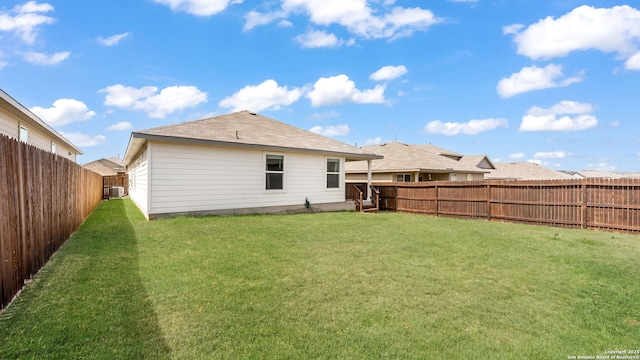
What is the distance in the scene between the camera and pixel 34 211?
446 centimetres

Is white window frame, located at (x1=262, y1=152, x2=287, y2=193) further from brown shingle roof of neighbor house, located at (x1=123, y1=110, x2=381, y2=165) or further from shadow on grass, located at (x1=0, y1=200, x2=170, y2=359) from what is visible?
shadow on grass, located at (x1=0, y1=200, x2=170, y2=359)

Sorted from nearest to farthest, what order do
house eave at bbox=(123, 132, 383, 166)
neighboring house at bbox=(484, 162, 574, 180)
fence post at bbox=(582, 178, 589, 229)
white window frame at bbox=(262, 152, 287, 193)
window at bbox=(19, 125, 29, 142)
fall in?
house eave at bbox=(123, 132, 383, 166), window at bbox=(19, 125, 29, 142), fence post at bbox=(582, 178, 589, 229), white window frame at bbox=(262, 152, 287, 193), neighboring house at bbox=(484, 162, 574, 180)

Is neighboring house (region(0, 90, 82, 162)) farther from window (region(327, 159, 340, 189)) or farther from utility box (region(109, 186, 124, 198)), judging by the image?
window (region(327, 159, 340, 189))

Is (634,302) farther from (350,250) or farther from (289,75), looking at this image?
(289,75)

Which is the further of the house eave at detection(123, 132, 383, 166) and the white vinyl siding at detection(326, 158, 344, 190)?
the white vinyl siding at detection(326, 158, 344, 190)

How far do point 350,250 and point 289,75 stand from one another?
1471cm

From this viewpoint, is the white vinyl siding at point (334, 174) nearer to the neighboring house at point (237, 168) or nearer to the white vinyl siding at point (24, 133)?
the neighboring house at point (237, 168)

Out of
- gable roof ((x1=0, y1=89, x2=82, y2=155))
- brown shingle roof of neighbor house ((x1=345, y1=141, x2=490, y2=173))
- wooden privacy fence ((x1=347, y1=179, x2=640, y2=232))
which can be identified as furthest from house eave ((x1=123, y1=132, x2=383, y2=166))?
brown shingle roof of neighbor house ((x1=345, y1=141, x2=490, y2=173))

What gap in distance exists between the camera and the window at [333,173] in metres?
14.3

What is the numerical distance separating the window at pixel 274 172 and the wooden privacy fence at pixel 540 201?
656 cm

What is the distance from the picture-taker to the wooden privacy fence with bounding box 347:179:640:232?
30.5ft

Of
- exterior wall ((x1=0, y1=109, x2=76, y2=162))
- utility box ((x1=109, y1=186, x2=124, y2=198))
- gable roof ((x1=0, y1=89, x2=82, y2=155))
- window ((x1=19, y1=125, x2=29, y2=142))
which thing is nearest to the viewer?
gable roof ((x1=0, y1=89, x2=82, y2=155))

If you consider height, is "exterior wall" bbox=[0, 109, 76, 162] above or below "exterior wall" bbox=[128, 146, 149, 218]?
above

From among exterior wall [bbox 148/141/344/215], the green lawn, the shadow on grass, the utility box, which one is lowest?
the green lawn
